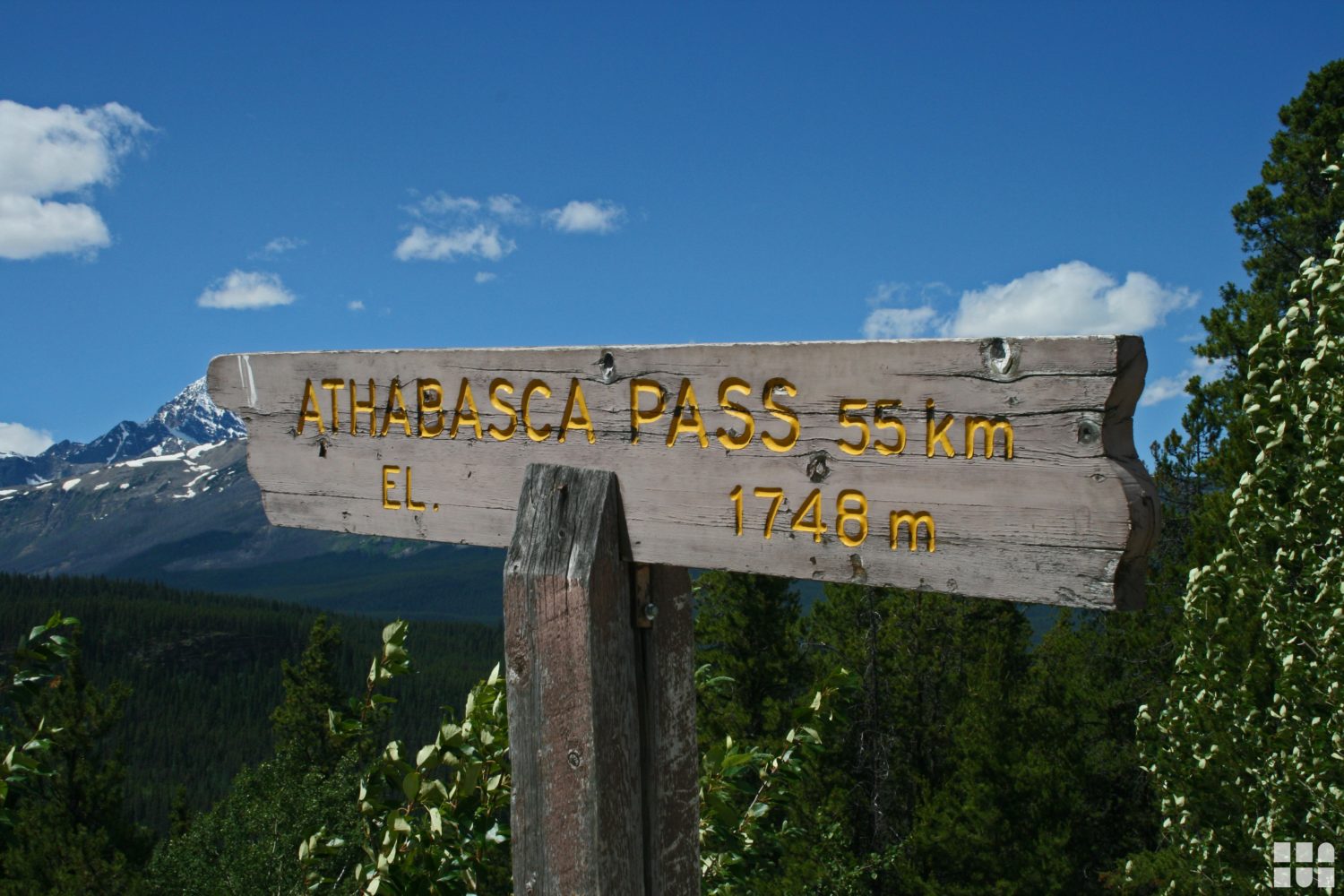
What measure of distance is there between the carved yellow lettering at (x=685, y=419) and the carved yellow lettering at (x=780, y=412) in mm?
163

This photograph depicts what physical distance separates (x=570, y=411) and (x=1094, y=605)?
52.4 inches

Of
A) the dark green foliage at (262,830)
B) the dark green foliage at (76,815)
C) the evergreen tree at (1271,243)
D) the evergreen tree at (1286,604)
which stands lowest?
the dark green foliage at (76,815)

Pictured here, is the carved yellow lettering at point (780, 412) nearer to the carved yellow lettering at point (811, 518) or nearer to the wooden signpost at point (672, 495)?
the wooden signpost at point (672, 495)

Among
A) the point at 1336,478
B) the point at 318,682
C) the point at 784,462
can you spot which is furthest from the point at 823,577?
the point at 318,682

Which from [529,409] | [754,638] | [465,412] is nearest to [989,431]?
[529,409]

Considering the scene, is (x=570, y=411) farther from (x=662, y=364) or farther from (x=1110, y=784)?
(x=1110, y=784)

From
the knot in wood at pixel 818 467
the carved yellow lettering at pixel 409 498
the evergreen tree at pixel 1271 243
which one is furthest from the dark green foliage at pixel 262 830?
the evergreen tree at pixel 1271 243

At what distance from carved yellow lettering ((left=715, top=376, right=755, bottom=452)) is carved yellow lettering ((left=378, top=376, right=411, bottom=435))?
1015 millimetres

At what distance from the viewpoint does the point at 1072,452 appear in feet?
7.26

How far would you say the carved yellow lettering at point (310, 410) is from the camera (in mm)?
3408

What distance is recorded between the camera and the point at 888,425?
2410 mm

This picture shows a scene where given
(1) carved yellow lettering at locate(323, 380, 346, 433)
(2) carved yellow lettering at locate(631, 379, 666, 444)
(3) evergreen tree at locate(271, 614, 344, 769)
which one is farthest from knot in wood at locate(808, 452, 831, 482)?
(3) evergreen tree at locate(271, 614, 344, 769)

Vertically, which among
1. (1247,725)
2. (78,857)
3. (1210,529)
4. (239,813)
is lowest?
(78,857)

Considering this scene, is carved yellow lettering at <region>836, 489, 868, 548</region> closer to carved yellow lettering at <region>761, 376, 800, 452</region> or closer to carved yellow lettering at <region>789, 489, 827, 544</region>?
carved yellow lettering at <region>789, 489, 827, 544</region>
